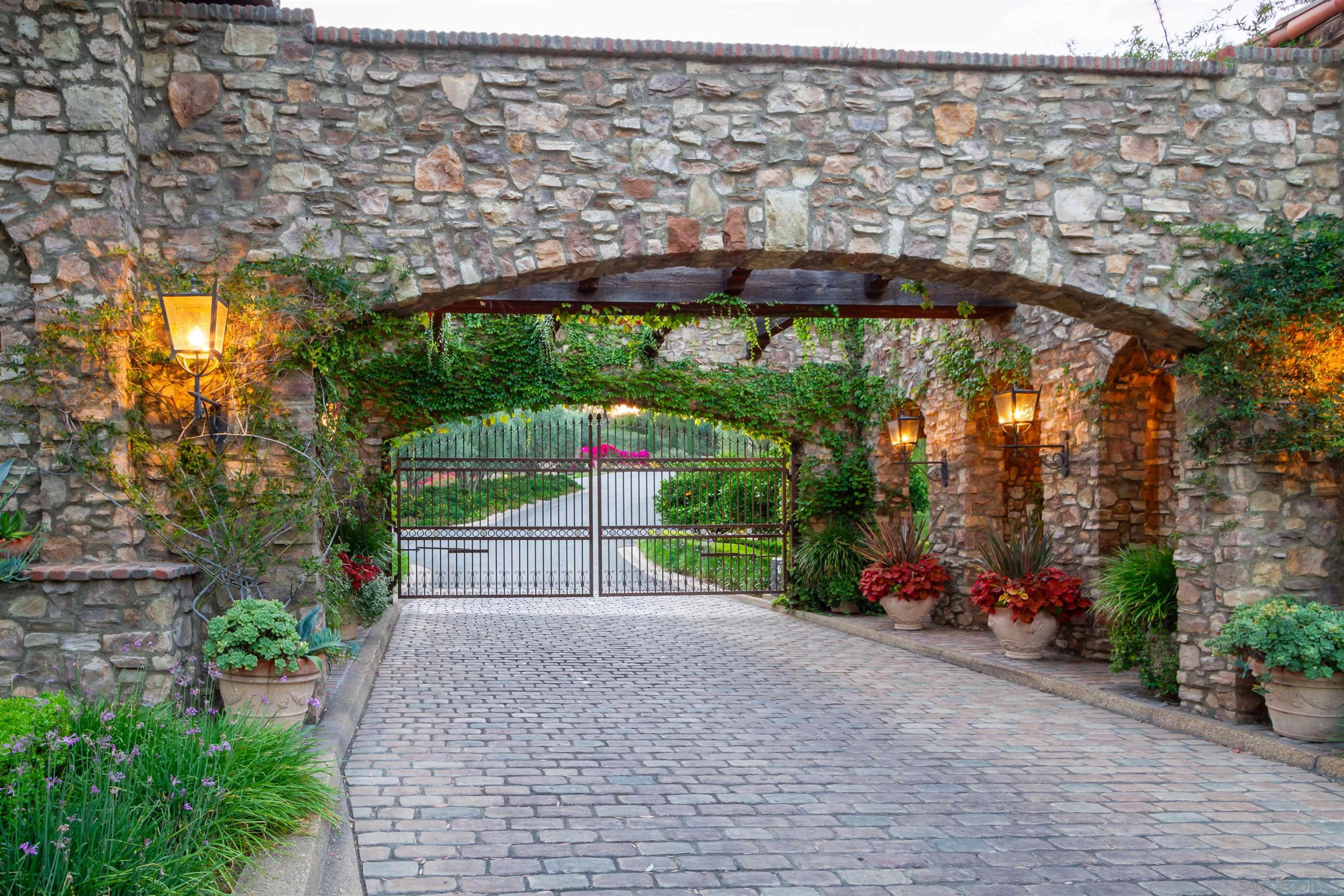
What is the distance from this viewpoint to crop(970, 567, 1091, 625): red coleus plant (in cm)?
798

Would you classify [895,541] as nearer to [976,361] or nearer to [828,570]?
[828,570]

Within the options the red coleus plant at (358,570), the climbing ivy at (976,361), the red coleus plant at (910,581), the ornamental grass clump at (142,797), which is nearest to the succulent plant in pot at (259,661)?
the ornamental grass clump at (142,797)

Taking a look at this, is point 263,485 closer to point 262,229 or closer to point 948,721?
point 262,229

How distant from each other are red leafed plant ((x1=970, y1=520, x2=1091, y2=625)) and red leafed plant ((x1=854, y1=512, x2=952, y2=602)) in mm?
1242

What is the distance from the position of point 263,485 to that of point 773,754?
10.1 ft

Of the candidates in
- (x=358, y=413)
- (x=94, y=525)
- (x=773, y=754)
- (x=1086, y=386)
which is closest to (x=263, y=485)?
(x=94, y=525)

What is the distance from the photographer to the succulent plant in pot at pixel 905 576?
1006 centimetres

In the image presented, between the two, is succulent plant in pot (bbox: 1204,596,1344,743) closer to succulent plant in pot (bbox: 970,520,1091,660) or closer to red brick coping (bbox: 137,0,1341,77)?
succulent plant in pot (bbox: 970,520,1091,660)

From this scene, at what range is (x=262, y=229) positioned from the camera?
534 cm

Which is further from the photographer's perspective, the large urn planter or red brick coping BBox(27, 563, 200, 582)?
A: the large urn planter

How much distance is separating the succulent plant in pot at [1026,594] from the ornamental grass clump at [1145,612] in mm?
648

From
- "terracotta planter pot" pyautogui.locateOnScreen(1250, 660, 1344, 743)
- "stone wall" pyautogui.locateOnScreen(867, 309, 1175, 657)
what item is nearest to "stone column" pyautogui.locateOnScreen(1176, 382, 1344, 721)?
"terracotta planter pot" pyautogui.locateOnScreen(1250, 660, 1344, 743)

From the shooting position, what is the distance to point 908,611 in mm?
10109

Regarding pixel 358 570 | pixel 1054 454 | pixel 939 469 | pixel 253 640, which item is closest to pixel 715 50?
pixel 253 640
